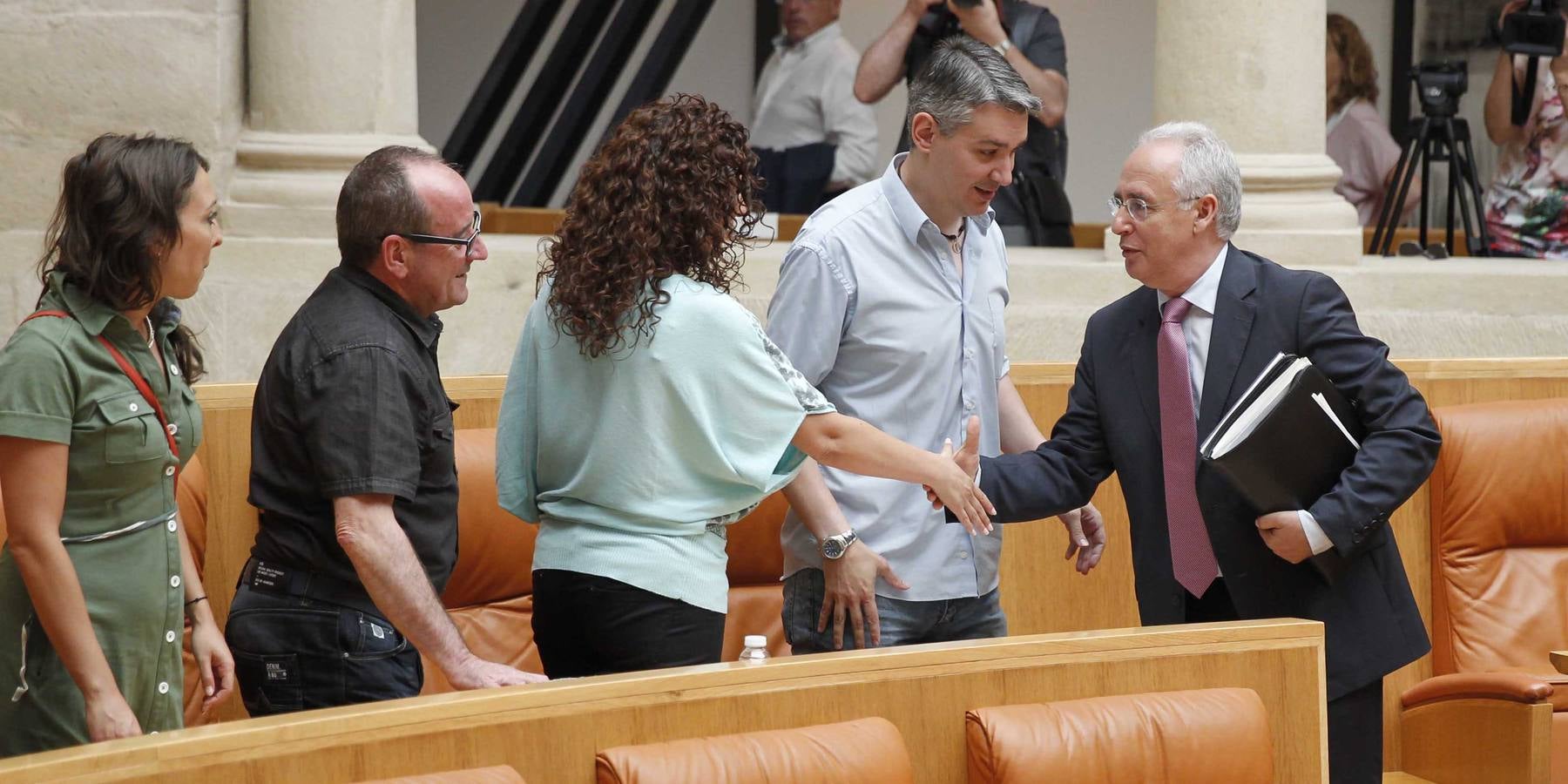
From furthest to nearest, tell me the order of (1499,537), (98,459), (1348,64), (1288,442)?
(1348,64) → (1499,537) → (1288,442) → (98,459)

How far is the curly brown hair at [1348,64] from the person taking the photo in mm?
6020

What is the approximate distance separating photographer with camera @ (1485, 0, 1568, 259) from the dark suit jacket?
2.75 metres

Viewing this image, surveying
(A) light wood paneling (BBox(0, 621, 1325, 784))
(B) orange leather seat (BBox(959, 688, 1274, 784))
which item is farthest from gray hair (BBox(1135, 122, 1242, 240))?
(B) orange leather seat (BBox(959, 688, 1274, 784))

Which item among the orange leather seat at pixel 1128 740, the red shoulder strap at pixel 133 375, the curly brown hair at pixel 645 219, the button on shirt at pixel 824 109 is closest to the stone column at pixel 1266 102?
the button on shirt at pixel 824 109

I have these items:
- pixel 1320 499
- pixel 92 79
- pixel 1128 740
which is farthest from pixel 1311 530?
pixel 92 79

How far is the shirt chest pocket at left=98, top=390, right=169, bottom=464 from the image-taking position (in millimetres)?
1950

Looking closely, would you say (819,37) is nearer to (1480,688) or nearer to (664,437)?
(1480,688)

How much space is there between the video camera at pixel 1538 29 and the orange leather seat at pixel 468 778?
3.97 m

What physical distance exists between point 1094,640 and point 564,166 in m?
5.41

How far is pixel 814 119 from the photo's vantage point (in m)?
5.95

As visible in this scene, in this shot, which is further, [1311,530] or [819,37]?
[819,37]

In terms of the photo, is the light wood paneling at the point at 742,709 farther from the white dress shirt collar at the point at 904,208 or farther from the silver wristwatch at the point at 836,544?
the white dress shirt collar at the point at 904,208

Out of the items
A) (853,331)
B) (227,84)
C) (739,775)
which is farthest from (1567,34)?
(739,775)

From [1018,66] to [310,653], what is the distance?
298cm
